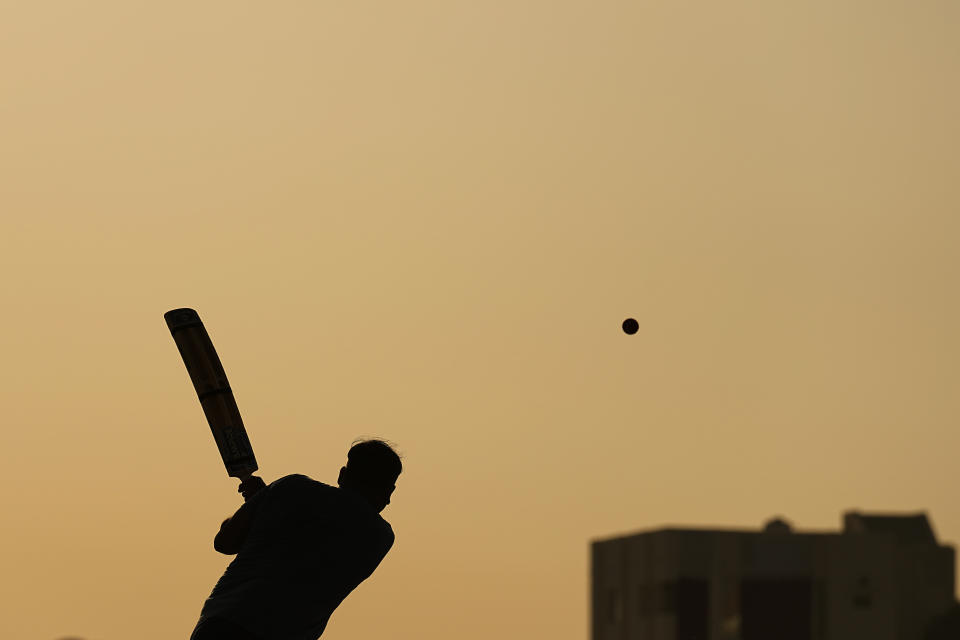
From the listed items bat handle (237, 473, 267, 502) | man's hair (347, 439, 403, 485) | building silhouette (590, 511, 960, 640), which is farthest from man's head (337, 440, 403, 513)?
building silhouette (590, 511, 960, 640)

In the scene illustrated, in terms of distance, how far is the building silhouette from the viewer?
11694cm

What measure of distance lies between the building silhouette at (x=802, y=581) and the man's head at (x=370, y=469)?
355 ft

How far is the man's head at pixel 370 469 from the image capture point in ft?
→ 31.0

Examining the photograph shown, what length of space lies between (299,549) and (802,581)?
111 meters

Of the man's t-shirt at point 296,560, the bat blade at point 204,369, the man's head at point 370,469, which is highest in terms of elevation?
the bat blade at point 204,369

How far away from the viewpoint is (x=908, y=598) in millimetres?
119312

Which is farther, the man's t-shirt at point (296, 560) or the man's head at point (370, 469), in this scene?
the man's head at point (370, 469)

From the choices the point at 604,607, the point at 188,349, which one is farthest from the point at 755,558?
the point at 188,349

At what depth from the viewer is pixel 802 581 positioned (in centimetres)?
11694

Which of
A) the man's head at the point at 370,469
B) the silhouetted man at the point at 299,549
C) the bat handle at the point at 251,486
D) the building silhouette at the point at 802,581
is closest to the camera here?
the silhouetted man at the point at 299,549

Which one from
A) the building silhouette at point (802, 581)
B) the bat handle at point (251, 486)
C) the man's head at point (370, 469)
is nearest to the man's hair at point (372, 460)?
the man's head at point (370, 469)

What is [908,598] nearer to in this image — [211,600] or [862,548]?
[862,548]

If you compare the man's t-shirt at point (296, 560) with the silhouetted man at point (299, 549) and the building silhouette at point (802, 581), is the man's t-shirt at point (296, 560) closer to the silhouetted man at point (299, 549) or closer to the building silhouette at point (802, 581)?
the silhouetted man at point (299, 549)

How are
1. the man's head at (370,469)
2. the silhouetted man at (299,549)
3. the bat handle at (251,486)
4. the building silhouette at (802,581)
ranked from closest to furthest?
the silhouetted man at (299,549)
the man's head at (370,469)
the bat handle at (251,486)
the building silhouette at (802,581)
